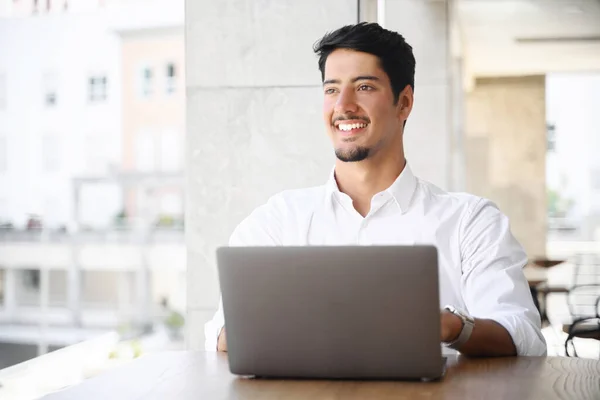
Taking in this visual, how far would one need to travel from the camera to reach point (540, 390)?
1276mm

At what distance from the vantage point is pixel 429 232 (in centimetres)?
212

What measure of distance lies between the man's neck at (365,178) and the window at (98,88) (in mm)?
40759

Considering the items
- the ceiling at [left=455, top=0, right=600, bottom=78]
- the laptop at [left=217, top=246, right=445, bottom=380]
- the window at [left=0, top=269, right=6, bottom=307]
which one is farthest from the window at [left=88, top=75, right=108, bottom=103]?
the laptop at [left=217, top=246, right=445, bottom=380]

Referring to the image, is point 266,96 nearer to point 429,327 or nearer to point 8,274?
point 429,327

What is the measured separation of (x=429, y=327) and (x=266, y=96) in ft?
7.07

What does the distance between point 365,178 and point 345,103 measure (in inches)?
8.2

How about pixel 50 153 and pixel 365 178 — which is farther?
pixel 50 153

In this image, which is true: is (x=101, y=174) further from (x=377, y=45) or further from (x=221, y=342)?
(x=221, y=342)

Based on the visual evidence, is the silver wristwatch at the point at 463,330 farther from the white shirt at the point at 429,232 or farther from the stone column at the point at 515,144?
the stone column at the point at 515,144

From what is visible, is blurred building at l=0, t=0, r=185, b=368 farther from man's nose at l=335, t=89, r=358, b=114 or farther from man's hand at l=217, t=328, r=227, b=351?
man's hand at l=217, t=328, r=227, b=351

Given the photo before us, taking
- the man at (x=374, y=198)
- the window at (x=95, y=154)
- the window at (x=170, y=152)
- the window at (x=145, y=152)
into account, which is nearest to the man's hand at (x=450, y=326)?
the man at (x=374, y=198)

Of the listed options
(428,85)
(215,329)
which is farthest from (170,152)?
(215,329)

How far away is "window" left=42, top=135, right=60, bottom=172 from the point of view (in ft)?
139

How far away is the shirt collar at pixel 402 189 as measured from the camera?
84.4 inches
